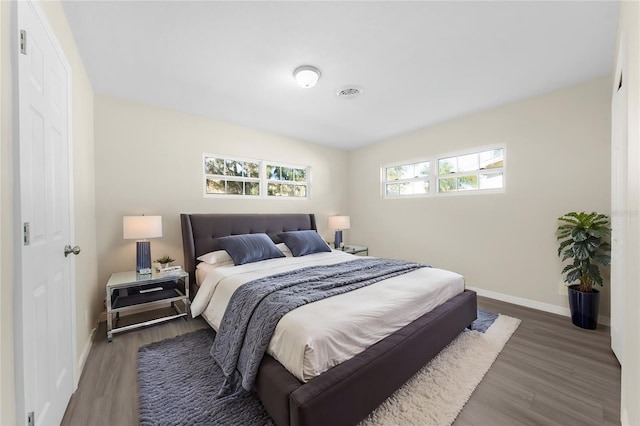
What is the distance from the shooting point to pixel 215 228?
340cm

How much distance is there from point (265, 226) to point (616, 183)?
3.76m

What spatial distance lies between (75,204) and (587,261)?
4.57 metres

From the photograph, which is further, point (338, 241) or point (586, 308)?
point (338, 241)

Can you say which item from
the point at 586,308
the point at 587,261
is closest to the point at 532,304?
the point at 586,308

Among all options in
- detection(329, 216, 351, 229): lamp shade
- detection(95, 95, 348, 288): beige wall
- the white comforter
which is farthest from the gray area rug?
detection(329, 216, 351, 229): lamp shade

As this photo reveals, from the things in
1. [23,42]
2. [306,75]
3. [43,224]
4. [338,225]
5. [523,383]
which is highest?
[306,75]

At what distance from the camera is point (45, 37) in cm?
133

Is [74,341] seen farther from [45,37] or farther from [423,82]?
[423,82]

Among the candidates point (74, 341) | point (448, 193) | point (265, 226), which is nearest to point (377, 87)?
point (448, 193)

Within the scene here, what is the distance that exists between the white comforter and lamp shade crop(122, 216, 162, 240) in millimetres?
776

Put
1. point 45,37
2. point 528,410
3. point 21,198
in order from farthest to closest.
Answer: point 528,410 < point 45,37 < point 21,198

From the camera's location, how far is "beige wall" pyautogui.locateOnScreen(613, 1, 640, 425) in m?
1.04

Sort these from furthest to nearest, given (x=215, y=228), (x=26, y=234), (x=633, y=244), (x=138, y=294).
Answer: (x=215, y=228) → (x=138, y=294) → (x=633, y=244) → (x=26, y=234)

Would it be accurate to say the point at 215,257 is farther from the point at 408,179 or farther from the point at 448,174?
the point at 448,174
